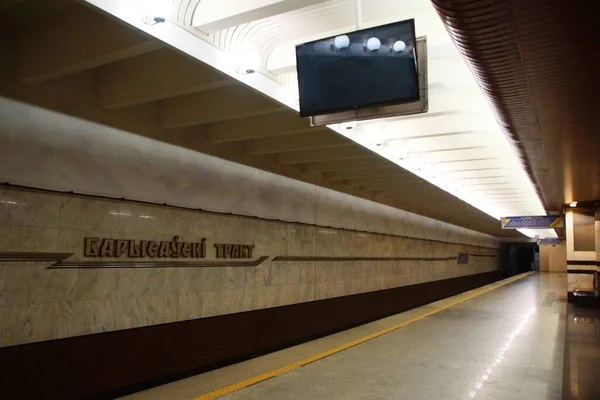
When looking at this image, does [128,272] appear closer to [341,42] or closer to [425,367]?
[341,42]

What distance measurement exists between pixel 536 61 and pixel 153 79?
11.3ft

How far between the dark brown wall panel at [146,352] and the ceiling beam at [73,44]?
8.45 ft

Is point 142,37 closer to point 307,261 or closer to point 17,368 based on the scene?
point 17,368

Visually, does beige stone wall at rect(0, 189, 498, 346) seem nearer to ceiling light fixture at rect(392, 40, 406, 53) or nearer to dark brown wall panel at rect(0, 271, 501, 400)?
dark brown wall panel at rect(0, 271, 501, 400)

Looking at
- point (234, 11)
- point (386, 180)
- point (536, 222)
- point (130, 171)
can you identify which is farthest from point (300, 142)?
point (536, 222)

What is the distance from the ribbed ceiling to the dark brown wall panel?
457 cm

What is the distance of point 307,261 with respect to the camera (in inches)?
361

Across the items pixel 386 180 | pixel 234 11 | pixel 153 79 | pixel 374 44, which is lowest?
pixel 386 180

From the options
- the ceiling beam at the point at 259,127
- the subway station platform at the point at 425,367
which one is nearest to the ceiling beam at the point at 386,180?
the subway station platform at the point at 425,367

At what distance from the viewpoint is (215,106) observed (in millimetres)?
5418

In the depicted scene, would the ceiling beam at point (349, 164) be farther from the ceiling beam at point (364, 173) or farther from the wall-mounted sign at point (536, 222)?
the wall-mounted sign at point (536, 222)

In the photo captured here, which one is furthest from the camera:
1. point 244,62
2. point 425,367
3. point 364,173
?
point 364,173

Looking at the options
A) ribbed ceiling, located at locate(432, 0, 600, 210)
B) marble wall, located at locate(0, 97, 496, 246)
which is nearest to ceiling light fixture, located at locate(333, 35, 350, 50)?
ribbed ceiling, located at locate(432, 0, 600, 210)

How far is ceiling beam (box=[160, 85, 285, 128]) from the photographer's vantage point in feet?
17.0
